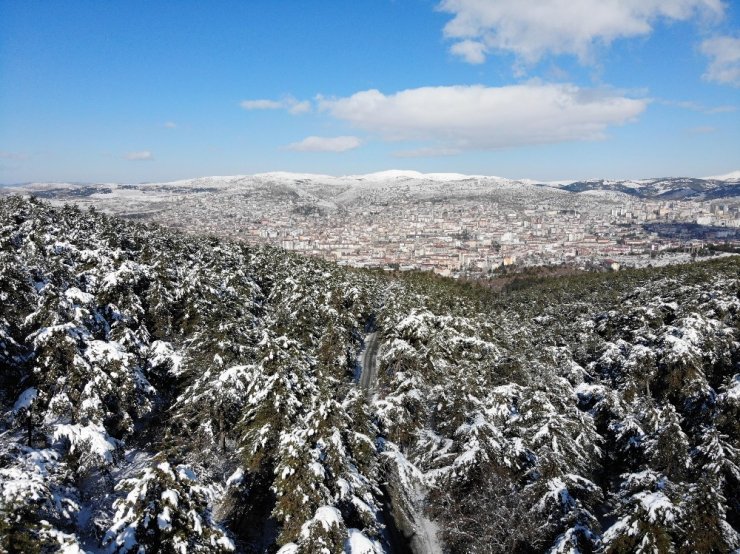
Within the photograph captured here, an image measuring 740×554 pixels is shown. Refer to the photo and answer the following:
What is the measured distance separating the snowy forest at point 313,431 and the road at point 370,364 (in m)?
2.17

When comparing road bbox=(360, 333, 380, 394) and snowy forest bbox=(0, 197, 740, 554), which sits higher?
snowy forest bbox=(0, 197, 740, 554)

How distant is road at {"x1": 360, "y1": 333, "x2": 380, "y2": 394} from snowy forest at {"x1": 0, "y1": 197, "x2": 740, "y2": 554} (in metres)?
2.17

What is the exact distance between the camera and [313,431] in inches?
559

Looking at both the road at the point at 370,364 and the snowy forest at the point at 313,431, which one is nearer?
the snowy forest at the point at 313,431

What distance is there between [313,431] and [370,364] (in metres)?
28.1

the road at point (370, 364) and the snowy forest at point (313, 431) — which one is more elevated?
the snowy forest at point (313, 431)

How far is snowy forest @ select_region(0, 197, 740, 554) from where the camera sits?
11.6 m

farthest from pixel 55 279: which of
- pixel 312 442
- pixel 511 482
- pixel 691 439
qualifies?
pixel 691 439

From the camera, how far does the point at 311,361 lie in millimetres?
22812

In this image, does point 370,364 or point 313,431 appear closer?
point 313,431

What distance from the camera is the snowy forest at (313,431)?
1159cm

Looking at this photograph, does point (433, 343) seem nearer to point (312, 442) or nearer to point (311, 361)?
point (311, 361)

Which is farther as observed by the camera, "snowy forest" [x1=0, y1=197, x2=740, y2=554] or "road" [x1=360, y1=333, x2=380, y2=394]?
"road" [x1=360, y1=333, x2=380, y2=394]

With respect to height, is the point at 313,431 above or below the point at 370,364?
above
